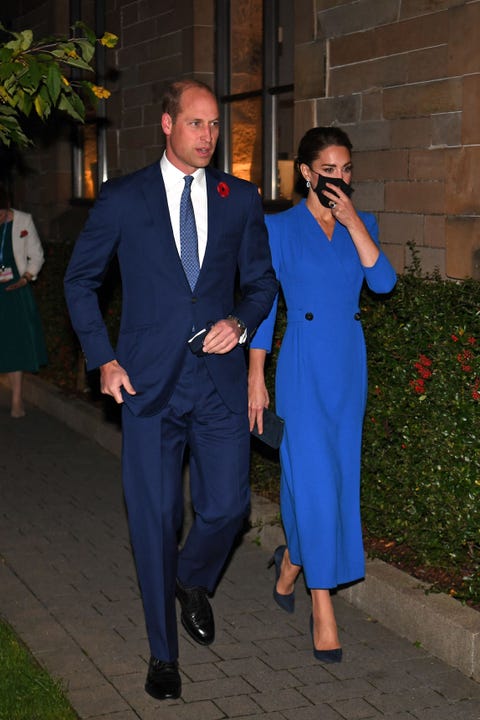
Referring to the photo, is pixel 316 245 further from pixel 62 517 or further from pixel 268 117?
pixel 268 117

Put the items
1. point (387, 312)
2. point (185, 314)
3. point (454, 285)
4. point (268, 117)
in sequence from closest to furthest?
point (185, 314), point (454, 285), point (387, 312), point (268, 117)

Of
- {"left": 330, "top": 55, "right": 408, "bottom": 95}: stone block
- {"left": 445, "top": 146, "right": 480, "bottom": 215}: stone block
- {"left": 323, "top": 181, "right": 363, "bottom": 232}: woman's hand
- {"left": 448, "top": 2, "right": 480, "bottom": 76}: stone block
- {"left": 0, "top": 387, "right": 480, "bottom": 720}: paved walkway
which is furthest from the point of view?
{"left": 330, "top": 55, "right": 408, "bottom": 95}: stone block

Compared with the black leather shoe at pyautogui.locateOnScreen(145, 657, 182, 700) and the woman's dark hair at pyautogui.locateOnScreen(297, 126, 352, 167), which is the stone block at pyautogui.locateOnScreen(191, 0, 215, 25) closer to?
the woman's dark hair at pyautogui.locateOnScreen(297, 126, 352, 167)

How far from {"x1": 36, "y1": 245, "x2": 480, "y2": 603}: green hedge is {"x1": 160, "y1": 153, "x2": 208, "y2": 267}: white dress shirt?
1274mm

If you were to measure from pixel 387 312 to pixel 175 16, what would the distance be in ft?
20.8

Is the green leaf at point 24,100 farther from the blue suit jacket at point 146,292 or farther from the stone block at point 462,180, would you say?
the stone block at point 462,180

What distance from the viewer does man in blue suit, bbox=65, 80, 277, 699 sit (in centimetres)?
507

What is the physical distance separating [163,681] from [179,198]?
1.92 metres

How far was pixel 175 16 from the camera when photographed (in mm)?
11938

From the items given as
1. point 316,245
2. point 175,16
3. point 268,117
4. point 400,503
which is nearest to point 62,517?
point 400,503

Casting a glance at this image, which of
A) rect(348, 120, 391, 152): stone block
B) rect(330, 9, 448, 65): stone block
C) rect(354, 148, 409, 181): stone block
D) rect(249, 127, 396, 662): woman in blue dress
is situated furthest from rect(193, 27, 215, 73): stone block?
Result: rect(249, 127, 396, 662): woman in blue dress

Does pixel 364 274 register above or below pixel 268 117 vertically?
below

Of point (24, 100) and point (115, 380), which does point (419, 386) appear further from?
point (24, 100)

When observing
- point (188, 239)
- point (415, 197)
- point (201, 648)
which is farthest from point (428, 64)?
point (201, 648)
